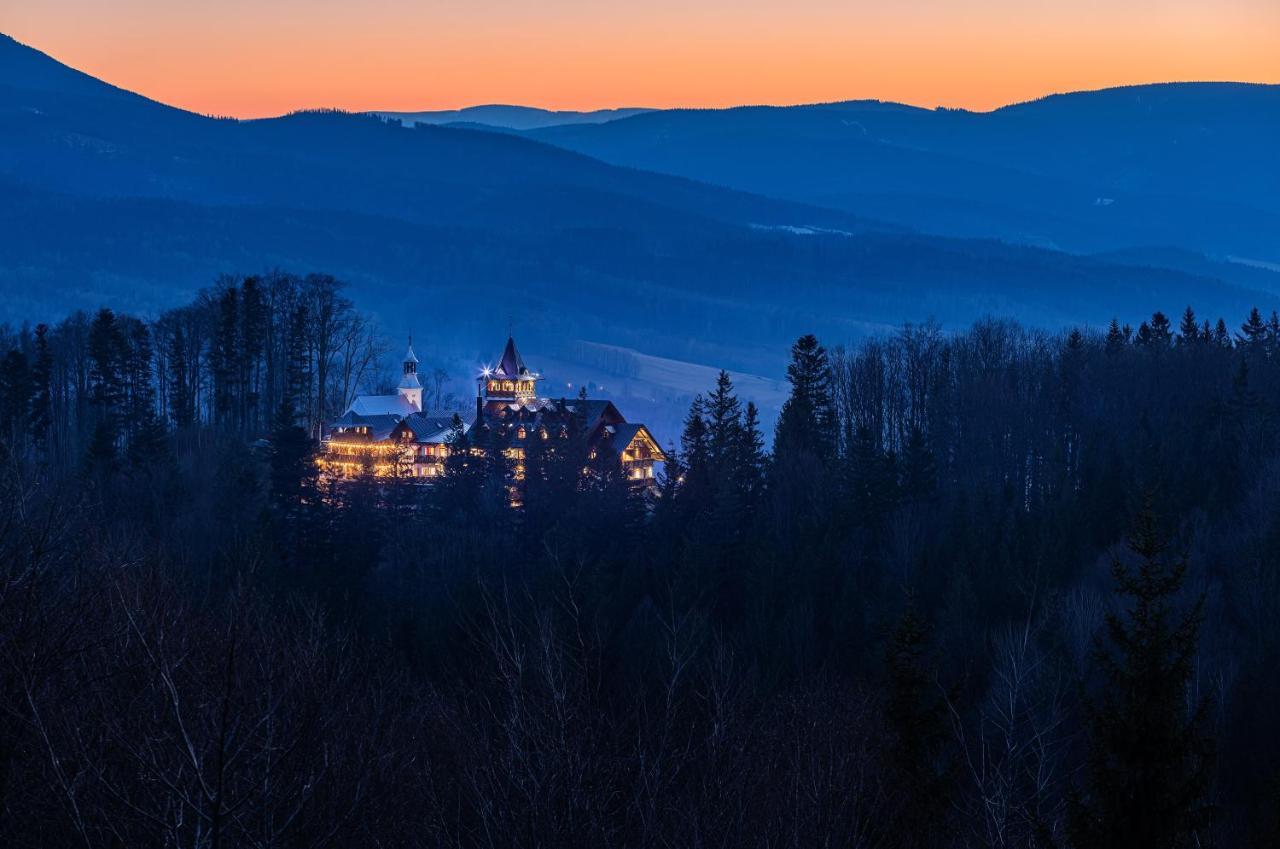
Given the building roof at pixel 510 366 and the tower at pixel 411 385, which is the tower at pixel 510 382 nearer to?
the building roof at pixel 510 366

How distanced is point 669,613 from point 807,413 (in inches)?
843

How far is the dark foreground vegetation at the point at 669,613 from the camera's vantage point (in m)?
17.6

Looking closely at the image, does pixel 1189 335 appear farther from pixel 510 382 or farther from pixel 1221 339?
pixel 510 382

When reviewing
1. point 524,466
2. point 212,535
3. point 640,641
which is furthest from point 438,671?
point 524,466

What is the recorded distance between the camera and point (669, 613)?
55656 mm

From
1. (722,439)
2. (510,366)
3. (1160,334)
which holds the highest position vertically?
(1160,334)

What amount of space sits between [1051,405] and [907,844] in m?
52.7

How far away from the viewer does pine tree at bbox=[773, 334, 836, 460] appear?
73.7m

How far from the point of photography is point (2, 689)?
16453 mm

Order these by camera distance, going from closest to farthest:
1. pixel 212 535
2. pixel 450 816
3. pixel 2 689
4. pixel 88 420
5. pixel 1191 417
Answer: pixel 2 689, pixel 450 816, pixel 212 535, pixel 1191 417, pixel 88 420

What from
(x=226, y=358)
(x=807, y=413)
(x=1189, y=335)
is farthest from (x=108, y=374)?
(x=1189, y=335)

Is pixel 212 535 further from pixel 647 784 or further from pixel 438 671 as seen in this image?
pixel 647 784

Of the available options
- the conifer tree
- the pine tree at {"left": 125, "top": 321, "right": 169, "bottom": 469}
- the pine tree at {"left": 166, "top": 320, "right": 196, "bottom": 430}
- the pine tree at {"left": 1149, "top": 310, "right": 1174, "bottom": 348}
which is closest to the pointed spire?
the pine tree at {"left": 166, "top": 320, "right": 196, "bottom": 430}

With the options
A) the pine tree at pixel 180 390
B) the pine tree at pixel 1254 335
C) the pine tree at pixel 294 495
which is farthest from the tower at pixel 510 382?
the pine tree at pixel 1254 335
